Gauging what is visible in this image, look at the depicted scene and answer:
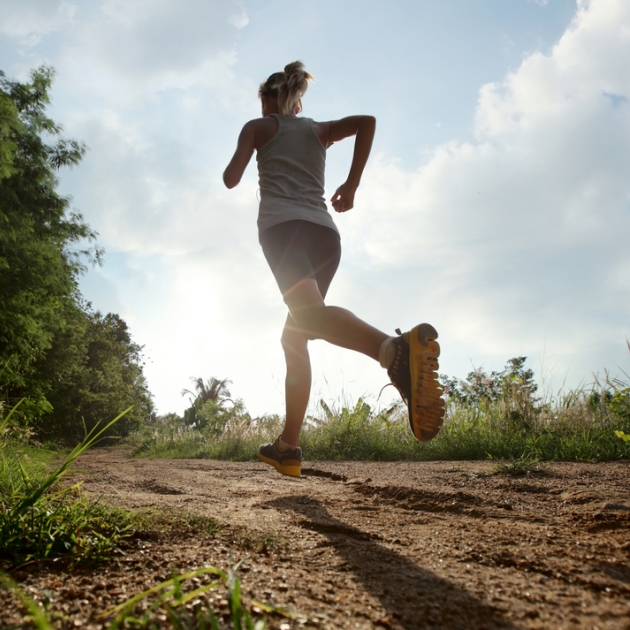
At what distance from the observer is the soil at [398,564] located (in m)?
0.82

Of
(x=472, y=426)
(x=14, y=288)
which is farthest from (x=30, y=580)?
(x=14, y=288)

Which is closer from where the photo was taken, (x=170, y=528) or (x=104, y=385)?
(x=170, y=528)

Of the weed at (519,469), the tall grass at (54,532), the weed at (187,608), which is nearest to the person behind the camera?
the weed at (187,608)

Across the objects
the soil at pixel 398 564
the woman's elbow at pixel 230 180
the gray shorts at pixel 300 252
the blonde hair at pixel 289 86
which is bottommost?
the soil at pixel 398 564

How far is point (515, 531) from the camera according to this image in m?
1.40

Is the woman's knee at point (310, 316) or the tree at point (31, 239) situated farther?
the tree at point (31, 239)

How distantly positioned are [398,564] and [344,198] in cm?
203

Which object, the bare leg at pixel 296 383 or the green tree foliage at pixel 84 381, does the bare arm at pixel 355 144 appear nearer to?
the bare leg at pixel 296 383

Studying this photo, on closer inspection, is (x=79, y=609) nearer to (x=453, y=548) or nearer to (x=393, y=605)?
(x=393, y=605)

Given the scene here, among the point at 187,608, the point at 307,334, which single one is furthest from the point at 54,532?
the point at 307,334

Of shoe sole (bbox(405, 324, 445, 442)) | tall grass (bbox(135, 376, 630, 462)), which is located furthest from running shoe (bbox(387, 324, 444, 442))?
tall grass (bbox(135, 376, 630, 462))

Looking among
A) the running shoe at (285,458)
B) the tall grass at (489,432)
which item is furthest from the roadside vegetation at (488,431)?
the running shoe at (285,458)

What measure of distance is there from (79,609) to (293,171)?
2.22m

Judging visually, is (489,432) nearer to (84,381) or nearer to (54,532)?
(54,532)
